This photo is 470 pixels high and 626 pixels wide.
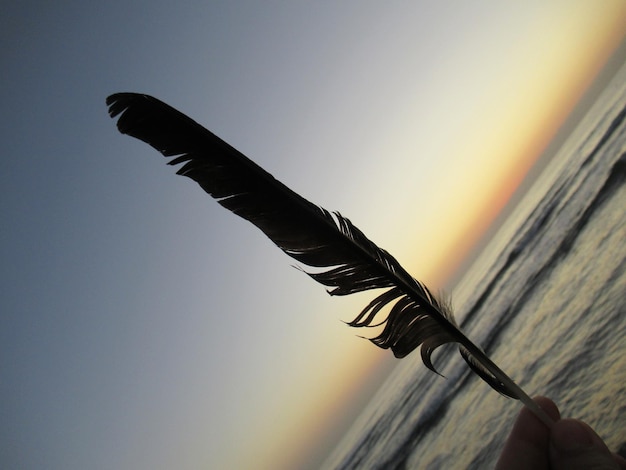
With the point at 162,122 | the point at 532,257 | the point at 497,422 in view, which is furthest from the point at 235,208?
the point at 532,257

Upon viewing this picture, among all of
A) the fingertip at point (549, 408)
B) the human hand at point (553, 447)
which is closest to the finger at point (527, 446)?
the human hand at point (553, 447)

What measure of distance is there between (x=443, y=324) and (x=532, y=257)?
21.2 ft

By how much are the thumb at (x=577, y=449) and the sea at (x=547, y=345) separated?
49cm

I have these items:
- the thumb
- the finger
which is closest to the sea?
the finger

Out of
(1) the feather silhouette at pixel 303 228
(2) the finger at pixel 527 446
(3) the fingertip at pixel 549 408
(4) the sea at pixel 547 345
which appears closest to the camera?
(1) the feather silhouette at pixel 303 228

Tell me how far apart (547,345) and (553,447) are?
243 cm

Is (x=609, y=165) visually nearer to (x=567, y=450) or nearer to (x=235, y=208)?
(x=567, y=450)

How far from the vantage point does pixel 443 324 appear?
167cm

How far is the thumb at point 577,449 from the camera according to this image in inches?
53.5

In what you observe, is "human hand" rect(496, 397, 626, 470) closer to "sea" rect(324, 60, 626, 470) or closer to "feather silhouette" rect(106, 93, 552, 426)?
"feather silhouette" rect(106, 93, 552, 426)

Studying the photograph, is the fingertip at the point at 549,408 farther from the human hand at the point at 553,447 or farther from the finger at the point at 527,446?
the finger at the point at 527,446

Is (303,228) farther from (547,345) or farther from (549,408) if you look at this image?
(547,345)

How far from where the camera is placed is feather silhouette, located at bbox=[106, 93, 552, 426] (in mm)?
1343

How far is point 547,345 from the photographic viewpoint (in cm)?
365
